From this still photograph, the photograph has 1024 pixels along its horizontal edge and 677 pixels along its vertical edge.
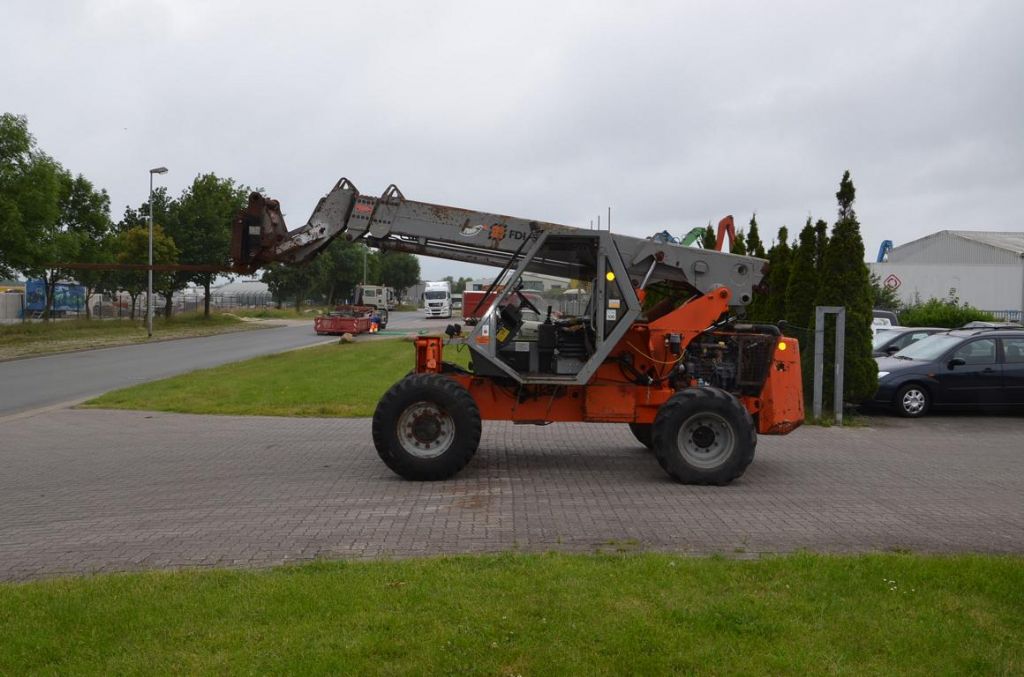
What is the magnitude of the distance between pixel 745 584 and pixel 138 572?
12.2 feet

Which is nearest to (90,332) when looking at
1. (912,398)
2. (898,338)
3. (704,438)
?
(898,338)

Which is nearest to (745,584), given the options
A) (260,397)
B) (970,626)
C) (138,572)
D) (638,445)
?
(970,626)

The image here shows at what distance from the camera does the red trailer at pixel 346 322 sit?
144 feet

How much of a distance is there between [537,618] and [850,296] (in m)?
11.3

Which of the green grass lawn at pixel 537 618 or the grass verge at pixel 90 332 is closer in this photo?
the green grass lawn at pixel 537 618

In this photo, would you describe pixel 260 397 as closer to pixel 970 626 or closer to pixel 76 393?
pixel 76 393

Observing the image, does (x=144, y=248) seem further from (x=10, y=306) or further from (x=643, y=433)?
(x=643, y=433)

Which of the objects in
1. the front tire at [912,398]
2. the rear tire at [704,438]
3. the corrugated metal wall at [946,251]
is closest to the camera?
the rear tire at [704,438]

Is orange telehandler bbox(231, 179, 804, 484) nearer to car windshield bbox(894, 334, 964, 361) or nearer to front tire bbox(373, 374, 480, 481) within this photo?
front tire bbox(373, 374, 480, 481)

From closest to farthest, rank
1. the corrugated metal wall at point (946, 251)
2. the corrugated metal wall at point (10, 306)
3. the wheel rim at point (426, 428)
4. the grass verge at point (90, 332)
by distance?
the wheel rim at point (426, 428) → the grass verge at point (90, 332) → the corrugated metal wall at point (946, 251) → the corrugated metal wall at point (10, 306)

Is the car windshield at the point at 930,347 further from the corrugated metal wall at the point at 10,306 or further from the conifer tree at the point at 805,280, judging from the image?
the corrugated metal wall at the point at 10,306

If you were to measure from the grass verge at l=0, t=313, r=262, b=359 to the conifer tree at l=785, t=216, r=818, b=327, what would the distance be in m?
24.4

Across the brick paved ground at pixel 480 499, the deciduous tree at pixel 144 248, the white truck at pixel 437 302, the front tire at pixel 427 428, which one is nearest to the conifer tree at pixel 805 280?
the brick paved ground at pixel 480 499

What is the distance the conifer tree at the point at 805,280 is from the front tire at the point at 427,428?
859 cm
